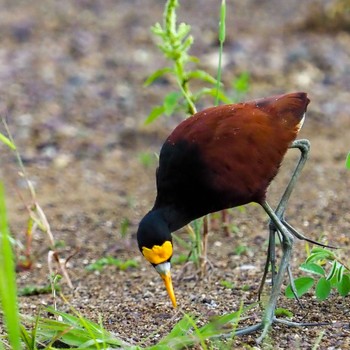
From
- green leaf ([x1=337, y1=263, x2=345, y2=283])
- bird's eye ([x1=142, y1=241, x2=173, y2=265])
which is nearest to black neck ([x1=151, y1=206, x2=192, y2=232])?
bird's eye ([x1=142, y1=241, x2=173, y2=265])

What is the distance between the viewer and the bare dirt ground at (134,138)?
Answer: 3.89m

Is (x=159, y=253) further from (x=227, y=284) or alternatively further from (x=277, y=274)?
(x=227, y=284)

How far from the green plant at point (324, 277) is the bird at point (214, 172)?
10cm

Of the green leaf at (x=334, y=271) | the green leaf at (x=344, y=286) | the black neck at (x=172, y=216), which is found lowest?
the green leaf at (x=344, y=286)

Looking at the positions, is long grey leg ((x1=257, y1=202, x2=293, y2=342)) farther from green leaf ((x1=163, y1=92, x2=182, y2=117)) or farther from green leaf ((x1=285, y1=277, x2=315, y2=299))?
green leaf ((x1=163, y1=92, x2=182, y2=117))

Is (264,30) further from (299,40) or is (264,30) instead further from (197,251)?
(197,251)

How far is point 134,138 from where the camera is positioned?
6684 mm

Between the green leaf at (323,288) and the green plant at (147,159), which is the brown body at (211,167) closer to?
the green leaf at (323,288)

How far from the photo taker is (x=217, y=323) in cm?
301

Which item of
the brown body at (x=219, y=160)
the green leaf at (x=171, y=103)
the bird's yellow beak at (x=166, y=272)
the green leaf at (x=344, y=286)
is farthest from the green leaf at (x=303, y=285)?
the green leaf at (x=171, y=103)

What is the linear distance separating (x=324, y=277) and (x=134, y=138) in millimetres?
3459

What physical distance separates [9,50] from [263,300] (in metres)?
5.09

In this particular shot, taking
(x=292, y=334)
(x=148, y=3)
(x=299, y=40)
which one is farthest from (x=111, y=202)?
(x=148, y=3)

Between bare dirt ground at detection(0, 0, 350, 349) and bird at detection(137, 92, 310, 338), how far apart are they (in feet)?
0.99
